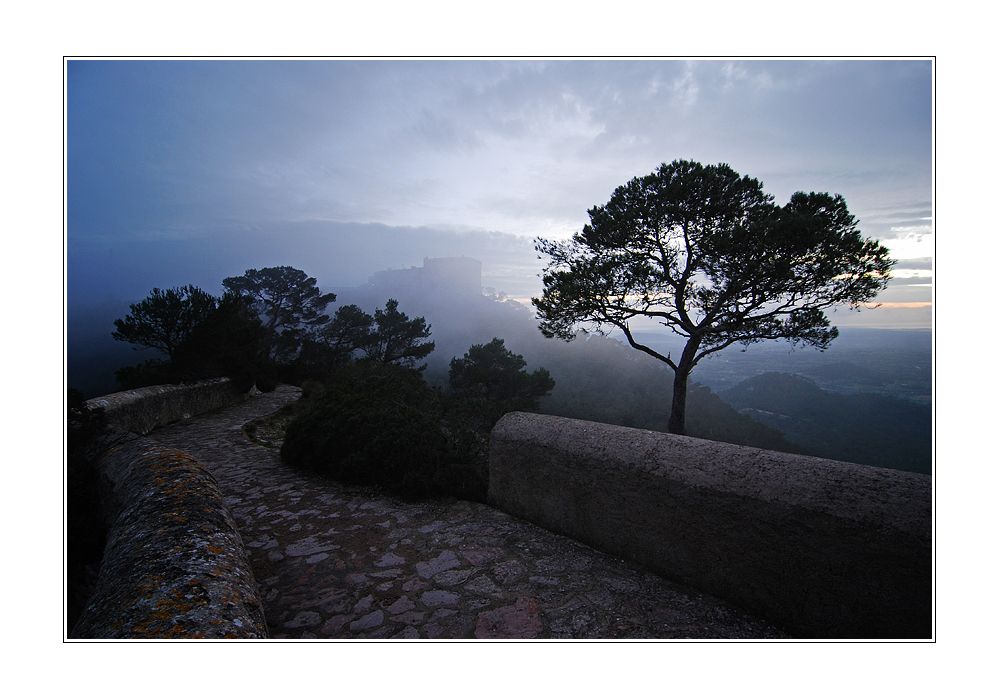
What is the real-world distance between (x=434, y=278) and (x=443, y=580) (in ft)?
95.3

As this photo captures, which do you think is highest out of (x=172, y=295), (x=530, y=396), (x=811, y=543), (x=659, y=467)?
(x=172, y=295)

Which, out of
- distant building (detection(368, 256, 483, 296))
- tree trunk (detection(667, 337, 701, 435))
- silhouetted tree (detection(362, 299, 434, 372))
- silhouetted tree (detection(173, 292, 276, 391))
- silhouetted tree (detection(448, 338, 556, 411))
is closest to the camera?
silhouetted tree (detection(173, 292, 276, 391))

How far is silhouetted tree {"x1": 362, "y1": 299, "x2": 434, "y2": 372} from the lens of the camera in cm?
2422

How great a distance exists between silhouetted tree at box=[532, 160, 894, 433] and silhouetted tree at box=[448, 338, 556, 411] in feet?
12.7

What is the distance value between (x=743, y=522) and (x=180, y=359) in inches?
554

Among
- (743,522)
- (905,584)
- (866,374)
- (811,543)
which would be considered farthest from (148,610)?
(866,374)

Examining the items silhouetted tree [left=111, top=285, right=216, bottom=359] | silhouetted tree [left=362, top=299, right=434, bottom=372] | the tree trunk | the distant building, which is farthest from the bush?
the distant building

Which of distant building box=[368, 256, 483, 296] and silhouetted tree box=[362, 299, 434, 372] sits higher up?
distant building box=[368, 256, 483, 296]

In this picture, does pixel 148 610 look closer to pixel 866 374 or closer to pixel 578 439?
pixel 578 439

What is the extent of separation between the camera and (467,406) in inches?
→ 235

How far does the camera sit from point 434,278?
30.6 metres

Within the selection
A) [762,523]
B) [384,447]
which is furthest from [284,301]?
[762,523]

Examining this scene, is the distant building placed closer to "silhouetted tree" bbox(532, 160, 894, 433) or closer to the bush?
"silhouetted tree" bbox(532, 160, 894, 433)

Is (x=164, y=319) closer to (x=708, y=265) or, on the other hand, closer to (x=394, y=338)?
(x=394, y=338)
